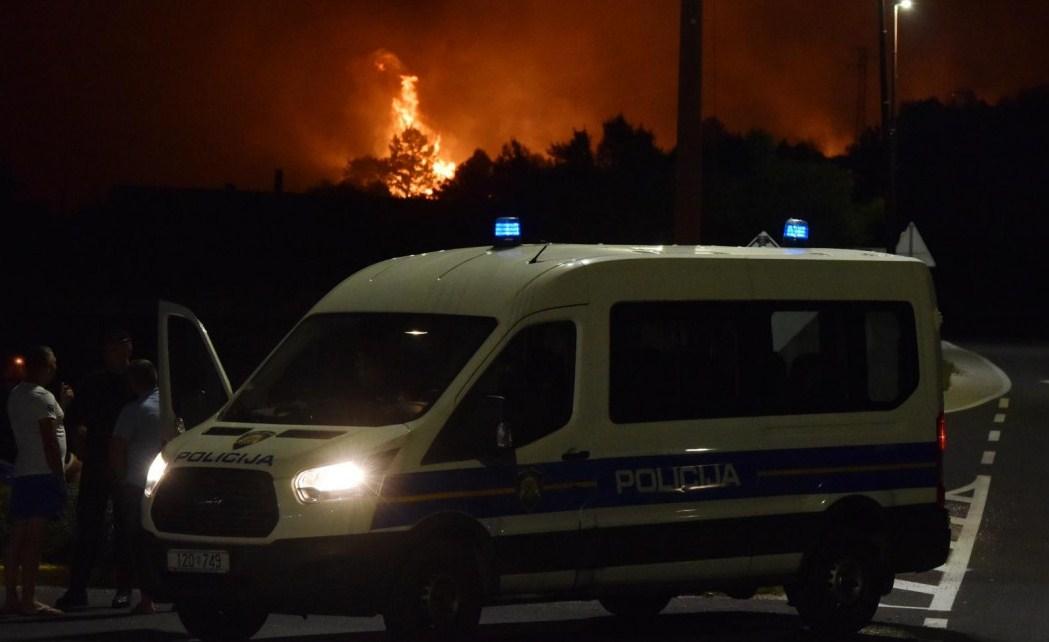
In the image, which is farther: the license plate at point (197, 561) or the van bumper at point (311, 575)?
the license plate at point (197, 561)

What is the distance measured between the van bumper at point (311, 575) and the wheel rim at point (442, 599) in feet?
0.87

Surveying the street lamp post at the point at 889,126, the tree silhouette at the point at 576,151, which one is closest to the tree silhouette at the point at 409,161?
the tree silhouette at the point at 576,151

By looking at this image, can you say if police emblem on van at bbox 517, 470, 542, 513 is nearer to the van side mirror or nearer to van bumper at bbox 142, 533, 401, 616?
the van side mirror

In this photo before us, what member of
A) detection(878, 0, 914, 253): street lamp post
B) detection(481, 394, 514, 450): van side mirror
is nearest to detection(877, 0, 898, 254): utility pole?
detection(878, 0, 914, 253): street lamp post

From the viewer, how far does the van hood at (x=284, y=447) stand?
382 inches

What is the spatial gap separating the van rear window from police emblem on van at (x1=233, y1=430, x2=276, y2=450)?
197 cm

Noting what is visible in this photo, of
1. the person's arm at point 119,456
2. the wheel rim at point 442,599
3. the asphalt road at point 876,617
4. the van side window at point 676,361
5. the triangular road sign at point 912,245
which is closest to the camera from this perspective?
the wheel rim at point 442,599

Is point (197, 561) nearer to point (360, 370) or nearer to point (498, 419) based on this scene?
point (360, 370)

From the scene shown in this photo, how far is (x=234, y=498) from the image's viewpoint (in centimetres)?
986

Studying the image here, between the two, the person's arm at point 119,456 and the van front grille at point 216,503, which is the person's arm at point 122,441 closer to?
the person's arm at point 119,456

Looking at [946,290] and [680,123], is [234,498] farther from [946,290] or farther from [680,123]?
[946,290]

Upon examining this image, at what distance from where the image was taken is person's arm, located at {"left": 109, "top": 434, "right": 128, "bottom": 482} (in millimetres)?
12086

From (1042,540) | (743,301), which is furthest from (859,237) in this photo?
(743,301)

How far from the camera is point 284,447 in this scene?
9859mm
